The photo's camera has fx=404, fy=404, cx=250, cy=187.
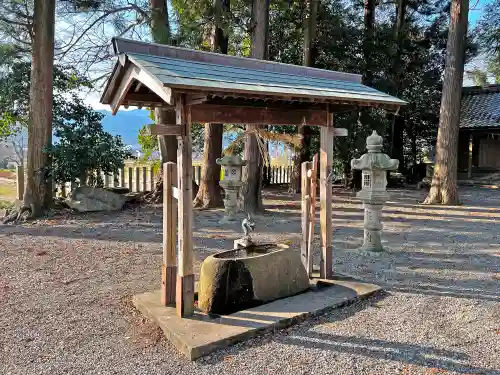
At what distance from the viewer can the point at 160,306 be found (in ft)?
13.1

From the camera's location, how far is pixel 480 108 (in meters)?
18.6

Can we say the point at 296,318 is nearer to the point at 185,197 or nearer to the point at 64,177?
the point at 185,197

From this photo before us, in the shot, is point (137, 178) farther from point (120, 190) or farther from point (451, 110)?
point (451, 110)

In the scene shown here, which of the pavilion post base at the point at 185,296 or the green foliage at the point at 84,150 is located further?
the green foliage at the point at 84,150

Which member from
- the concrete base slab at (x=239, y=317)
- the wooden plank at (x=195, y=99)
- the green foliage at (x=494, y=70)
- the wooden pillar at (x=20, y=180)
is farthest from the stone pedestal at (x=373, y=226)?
the green foliage at (x=494, y=70)

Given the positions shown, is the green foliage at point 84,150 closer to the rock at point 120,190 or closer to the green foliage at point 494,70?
the rock at point 120,190

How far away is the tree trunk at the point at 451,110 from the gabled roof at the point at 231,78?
312 inches

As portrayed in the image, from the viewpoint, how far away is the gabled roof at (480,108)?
17.3m

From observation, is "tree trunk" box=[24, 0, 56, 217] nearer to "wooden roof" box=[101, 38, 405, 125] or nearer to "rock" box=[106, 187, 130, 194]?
"rock" box=[106, 187, 130, 194]

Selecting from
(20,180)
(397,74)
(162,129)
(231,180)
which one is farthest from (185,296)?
(397,74)

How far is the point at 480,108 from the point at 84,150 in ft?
56.5

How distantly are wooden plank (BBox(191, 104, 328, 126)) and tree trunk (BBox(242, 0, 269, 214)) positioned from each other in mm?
4906

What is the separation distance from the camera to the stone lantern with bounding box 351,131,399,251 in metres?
6.22

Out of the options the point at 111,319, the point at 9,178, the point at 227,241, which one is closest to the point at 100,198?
the point at 227,241
